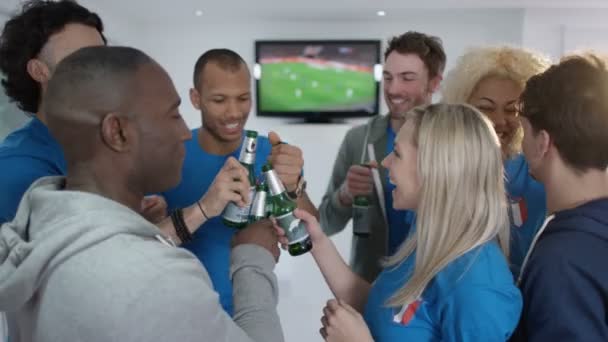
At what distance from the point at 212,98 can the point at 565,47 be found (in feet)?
17.1

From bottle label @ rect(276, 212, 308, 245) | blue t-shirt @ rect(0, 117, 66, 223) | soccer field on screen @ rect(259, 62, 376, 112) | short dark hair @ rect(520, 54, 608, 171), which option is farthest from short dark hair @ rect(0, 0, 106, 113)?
soccer field on screen @ rect(259, 62, 376, 112)

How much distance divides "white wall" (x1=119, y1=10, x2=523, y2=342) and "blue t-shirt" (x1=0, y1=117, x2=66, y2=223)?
15.7 ft

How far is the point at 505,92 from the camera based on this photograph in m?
1.77

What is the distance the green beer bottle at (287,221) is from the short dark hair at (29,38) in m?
0.64

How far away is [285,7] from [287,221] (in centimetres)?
466

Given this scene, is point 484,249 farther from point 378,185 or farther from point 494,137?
point 378,185

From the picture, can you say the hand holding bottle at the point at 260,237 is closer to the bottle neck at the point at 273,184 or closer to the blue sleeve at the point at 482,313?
the bottle neck at the point at 273,184

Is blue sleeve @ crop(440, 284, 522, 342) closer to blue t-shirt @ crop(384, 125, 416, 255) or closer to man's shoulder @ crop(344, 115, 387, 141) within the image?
blue t-shirt @ crop(384, 125, 416, 255)

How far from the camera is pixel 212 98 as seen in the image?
5.70 feet

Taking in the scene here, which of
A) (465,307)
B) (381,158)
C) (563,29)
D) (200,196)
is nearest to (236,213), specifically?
(200,196)

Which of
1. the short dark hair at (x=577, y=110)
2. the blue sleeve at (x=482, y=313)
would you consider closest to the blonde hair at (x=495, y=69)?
the short dark hair at (x=577, y=110)

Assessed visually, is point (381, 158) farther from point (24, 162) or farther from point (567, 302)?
point (24, 162)

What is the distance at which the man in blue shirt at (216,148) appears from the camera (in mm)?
1555

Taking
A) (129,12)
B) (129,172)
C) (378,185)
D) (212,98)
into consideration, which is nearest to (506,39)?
(129,12)
